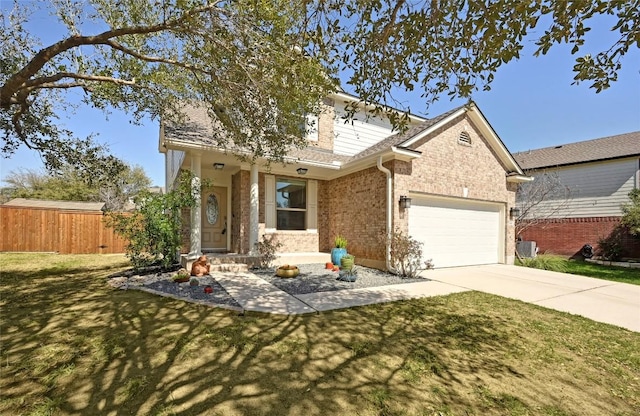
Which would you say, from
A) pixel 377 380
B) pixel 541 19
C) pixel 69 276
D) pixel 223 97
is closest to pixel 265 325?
pixel 377 380

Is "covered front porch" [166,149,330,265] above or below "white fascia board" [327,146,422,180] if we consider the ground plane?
below

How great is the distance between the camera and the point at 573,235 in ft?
50.8

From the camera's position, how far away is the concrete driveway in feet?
18.0

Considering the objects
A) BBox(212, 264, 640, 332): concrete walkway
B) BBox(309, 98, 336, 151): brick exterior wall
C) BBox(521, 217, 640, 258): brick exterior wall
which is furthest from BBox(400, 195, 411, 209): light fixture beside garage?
BBox(521, 217, 640, 258): brick exterior wall

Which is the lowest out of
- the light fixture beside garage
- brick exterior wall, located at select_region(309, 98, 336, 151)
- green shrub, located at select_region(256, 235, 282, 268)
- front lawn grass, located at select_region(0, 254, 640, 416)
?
front lawn grass, located at select_region(0, 254, 640, 416)

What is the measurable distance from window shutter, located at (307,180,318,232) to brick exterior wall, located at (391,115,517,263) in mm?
3635

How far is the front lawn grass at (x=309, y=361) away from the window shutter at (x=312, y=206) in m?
6.20

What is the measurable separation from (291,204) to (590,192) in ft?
55.9

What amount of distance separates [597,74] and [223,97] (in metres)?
6.37

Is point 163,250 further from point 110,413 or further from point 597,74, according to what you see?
point 597,74

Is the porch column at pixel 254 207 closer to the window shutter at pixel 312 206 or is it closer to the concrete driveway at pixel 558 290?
the window shutter at pixel 312 206

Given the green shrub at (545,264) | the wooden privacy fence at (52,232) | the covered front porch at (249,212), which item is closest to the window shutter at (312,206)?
the covered front porch at (249,212)

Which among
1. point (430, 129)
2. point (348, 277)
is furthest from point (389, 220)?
point (430, 129)

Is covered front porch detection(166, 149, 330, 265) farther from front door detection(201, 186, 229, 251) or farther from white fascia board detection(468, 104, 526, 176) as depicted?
white fascia board detection(468, 104, 526, 176)
